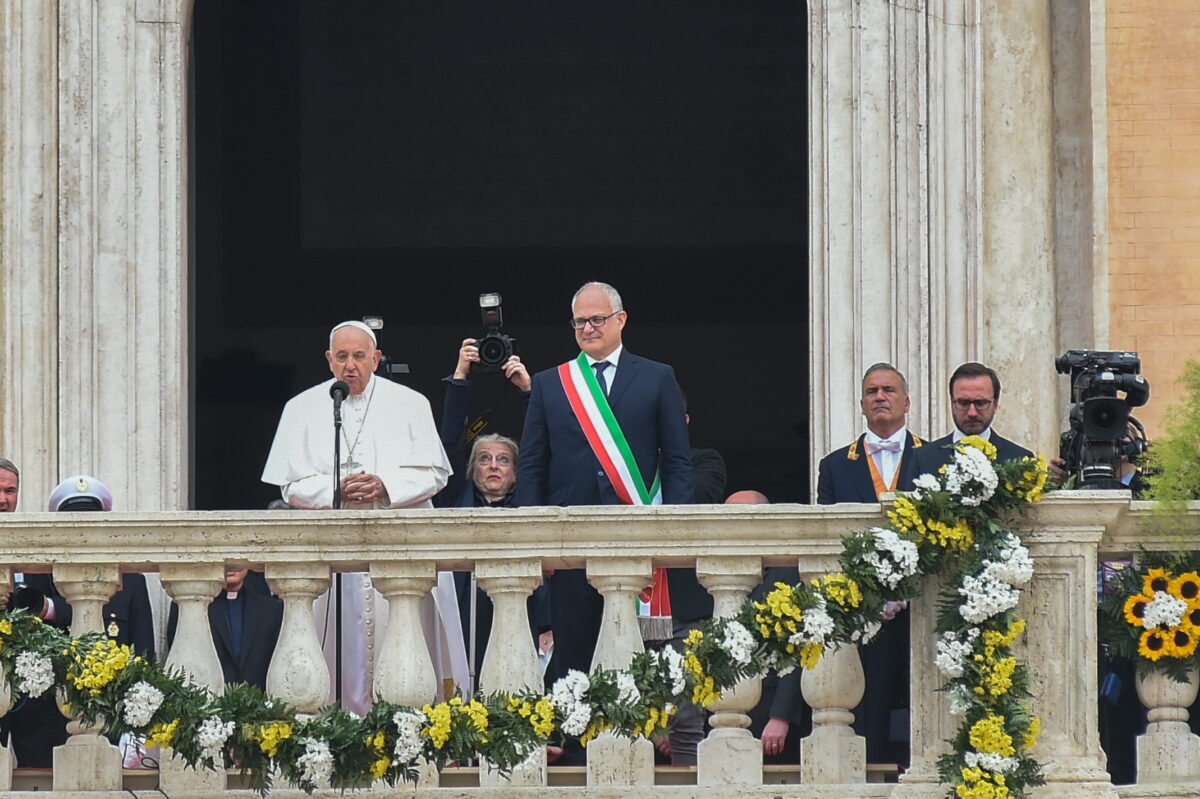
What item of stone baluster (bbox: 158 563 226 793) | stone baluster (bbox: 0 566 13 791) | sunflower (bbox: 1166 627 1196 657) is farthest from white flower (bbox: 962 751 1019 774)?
stone baluster (bbox: 0 566 13 791)

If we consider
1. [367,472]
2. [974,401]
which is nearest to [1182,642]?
[974,401]

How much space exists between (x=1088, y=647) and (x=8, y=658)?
3.18 m

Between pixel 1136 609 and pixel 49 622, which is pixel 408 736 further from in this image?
pixel 1136 609

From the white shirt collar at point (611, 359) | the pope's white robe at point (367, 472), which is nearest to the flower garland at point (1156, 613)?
the white shirt collar at point (611, 359)

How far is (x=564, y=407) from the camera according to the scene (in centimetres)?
903

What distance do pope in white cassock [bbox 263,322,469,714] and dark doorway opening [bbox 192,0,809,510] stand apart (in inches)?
224

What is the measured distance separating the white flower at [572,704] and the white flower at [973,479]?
48.2 inches

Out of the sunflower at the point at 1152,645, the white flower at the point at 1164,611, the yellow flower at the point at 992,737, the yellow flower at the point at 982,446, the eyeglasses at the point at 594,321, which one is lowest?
the yellow flower at the point at 992,737

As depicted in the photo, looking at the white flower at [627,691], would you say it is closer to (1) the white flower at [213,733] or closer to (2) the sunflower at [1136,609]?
(1) the white flower at [213,733]

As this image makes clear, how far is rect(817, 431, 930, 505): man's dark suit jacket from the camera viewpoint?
9.29 metres

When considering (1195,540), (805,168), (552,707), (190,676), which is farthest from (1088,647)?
(805,168)

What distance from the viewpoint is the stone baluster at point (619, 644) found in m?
7.88

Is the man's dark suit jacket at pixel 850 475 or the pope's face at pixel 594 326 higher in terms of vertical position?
the pope's face at pixel 594 326

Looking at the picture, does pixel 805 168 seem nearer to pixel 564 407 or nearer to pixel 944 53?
pixel 944 53
